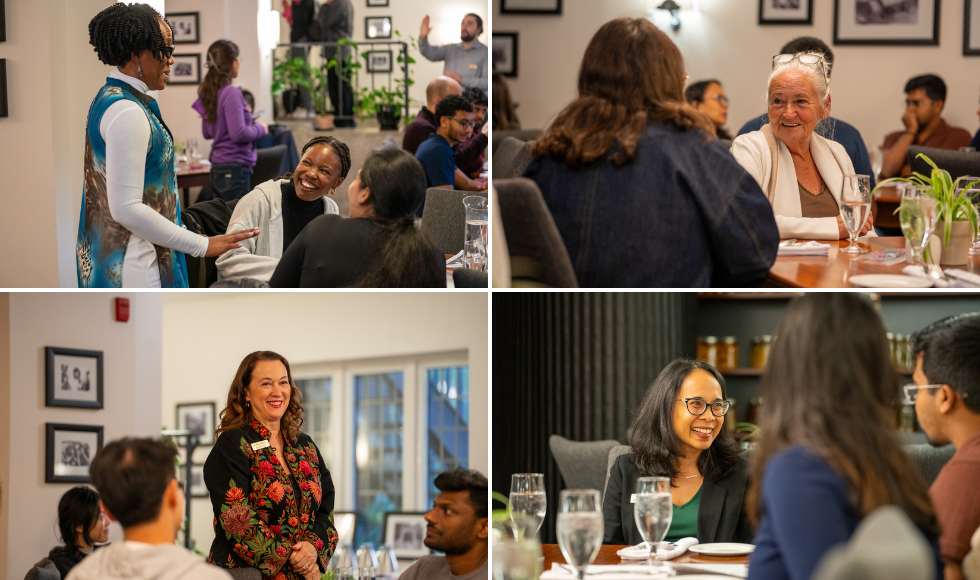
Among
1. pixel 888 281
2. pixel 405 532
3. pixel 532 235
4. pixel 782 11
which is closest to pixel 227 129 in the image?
pixel 532 235

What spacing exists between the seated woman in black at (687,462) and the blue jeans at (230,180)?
1.16m

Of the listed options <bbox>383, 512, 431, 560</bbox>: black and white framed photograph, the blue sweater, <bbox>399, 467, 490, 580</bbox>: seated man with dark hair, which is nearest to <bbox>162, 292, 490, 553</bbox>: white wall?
<bbox>383, 512, 431, 560</bbox>: black and white framed photograph

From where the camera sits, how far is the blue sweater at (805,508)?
1087 mm

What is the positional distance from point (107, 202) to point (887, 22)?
501 centimetres

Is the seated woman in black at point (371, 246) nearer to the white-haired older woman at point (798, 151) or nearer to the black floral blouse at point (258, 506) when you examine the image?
the black floral blouse at point (258, 506)

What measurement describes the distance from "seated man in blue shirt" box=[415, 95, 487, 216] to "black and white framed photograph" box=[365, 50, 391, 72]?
181 mm

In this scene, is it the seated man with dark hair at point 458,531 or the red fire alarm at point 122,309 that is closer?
the seated man with dark hair at point 458,531

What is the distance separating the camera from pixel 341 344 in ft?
22.6

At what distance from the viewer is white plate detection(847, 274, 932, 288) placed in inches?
66.4

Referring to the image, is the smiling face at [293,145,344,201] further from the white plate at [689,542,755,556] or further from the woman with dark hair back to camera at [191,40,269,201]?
the white plate at [689,542,755,556]

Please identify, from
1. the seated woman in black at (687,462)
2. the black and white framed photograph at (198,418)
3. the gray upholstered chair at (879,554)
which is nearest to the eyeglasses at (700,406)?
→ the seated woman in black at (687,462)

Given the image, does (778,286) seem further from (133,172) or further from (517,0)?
(517,0)

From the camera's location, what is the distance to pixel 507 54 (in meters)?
5.71

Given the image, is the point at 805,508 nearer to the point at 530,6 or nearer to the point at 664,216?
the point at 664,216
